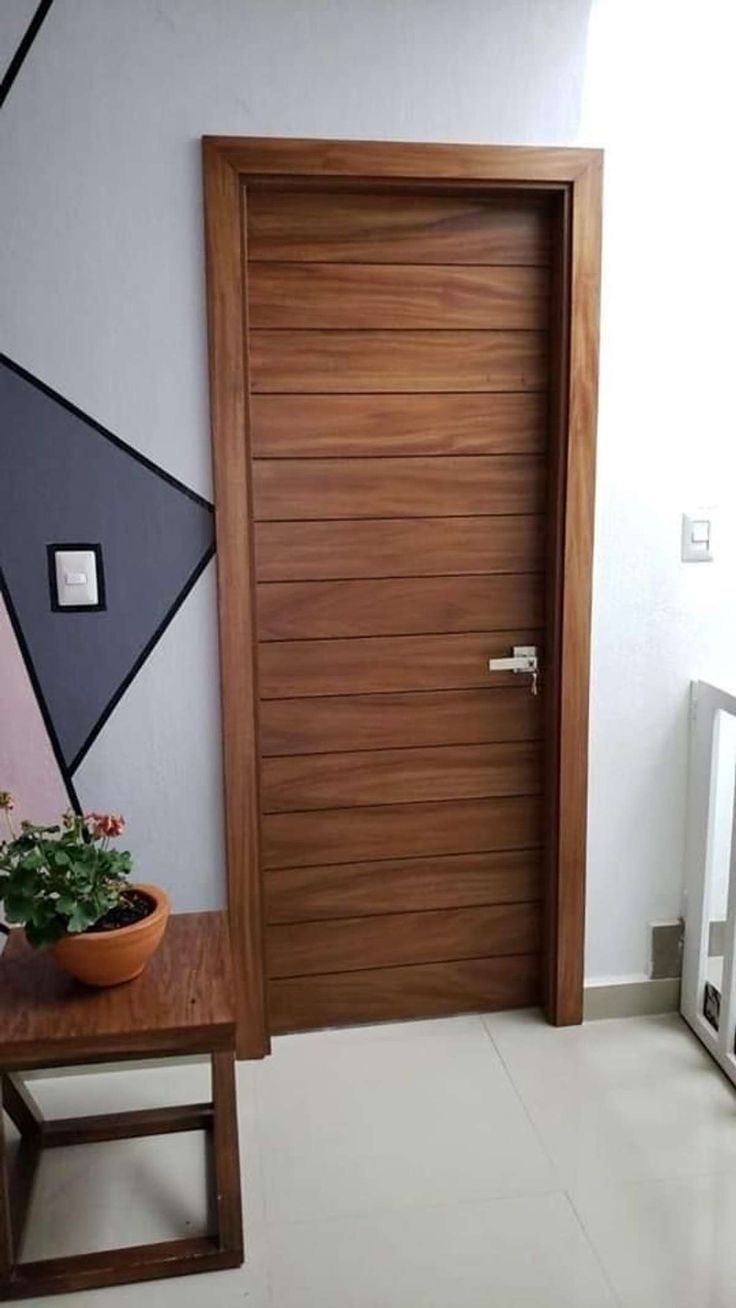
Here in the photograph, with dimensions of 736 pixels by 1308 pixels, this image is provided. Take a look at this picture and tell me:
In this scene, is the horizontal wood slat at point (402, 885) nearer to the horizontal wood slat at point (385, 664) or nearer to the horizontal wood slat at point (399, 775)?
the horizontal wood slat at point (399, 775)

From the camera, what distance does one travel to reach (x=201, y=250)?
2195mm

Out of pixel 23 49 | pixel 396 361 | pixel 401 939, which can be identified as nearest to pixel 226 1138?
pixel 401 939

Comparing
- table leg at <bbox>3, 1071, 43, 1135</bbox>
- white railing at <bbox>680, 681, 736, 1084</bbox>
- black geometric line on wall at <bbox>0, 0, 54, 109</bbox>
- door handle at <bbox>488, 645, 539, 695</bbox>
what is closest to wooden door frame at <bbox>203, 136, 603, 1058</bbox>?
door handle at <bbox>488, 645, 539, 695</bbox>

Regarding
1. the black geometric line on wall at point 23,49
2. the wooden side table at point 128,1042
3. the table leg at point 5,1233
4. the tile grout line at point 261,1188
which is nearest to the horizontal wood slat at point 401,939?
the tile grout line at point 261,1188

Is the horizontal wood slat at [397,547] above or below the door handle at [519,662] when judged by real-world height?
above

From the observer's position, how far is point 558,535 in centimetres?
246

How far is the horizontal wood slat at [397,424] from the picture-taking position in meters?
2.38

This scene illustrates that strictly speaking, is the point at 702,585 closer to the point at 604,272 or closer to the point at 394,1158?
the point at 604,272

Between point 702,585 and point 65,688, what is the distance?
58.7 inches

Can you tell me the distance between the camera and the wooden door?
236 cm

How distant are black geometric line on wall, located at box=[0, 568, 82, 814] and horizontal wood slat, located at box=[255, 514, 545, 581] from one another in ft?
1.76

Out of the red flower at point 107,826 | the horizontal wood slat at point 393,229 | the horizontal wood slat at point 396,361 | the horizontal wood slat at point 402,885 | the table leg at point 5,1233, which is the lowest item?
the table leg at point 5,1233

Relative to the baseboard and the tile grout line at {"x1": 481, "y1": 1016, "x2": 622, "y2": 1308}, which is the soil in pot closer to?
the tile grout line at {"x1": 481, "y1": 1016, "x2": 622, "y2": 1308}

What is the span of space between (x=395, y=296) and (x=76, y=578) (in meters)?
0.94
